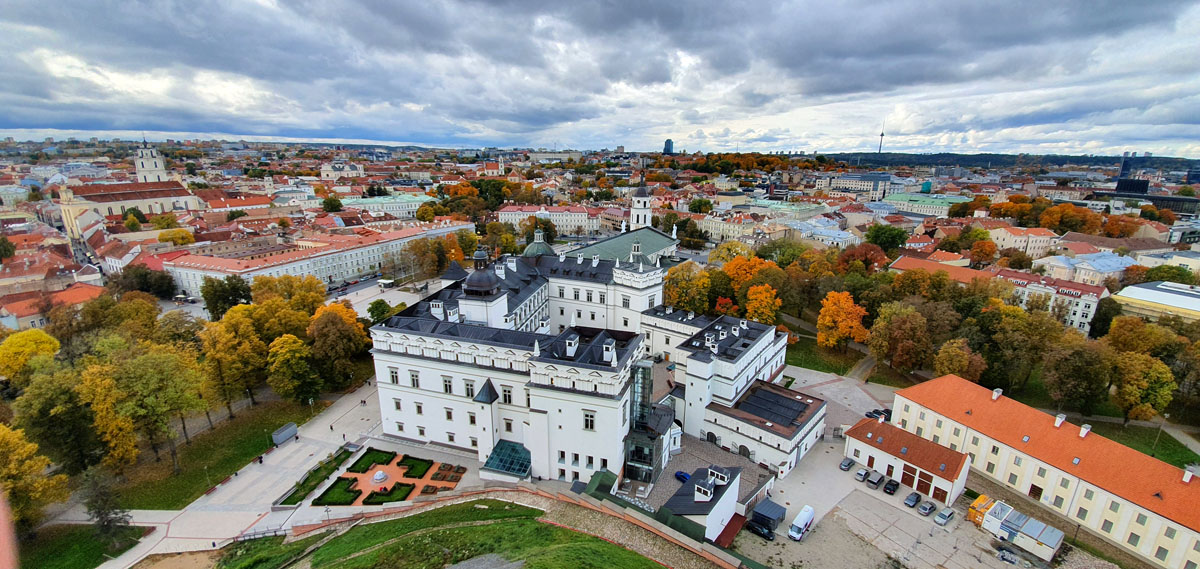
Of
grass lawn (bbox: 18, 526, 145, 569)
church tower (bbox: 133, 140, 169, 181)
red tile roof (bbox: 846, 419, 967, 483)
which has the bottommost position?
grass lawn (bbox: 18, 526, 145, 569)

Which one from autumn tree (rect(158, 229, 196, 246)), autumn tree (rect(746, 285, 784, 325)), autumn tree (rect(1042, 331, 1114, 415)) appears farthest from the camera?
autumn tree (rect(158, 229, 196, 246))

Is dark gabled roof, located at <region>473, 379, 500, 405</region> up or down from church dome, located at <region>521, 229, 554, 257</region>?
down

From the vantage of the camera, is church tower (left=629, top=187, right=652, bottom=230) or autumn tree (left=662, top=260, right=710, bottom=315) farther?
Answer: church tower (left=629, top=187, right=652, bottom=230)

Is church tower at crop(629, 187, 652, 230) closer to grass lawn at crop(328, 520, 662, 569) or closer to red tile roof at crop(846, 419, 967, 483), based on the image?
red tile roof at crop(846, 419, 967, 483)

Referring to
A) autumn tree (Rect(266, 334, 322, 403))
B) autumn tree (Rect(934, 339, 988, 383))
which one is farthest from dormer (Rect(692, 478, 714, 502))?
autumn tree (Rect(266, 334, 322, 403))

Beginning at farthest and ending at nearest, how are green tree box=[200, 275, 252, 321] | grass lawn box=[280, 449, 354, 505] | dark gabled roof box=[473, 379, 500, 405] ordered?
green tree box=[200, 275, 252, 321]
dark gabled roof box=[473, 379, 500, 405]
grass lawn box=[280, 449, 354, 505]

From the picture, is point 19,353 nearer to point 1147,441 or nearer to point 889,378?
point 889,378

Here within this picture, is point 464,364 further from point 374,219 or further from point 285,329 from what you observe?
point 374,219

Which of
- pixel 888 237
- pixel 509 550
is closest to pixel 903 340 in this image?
pixel 509 550
